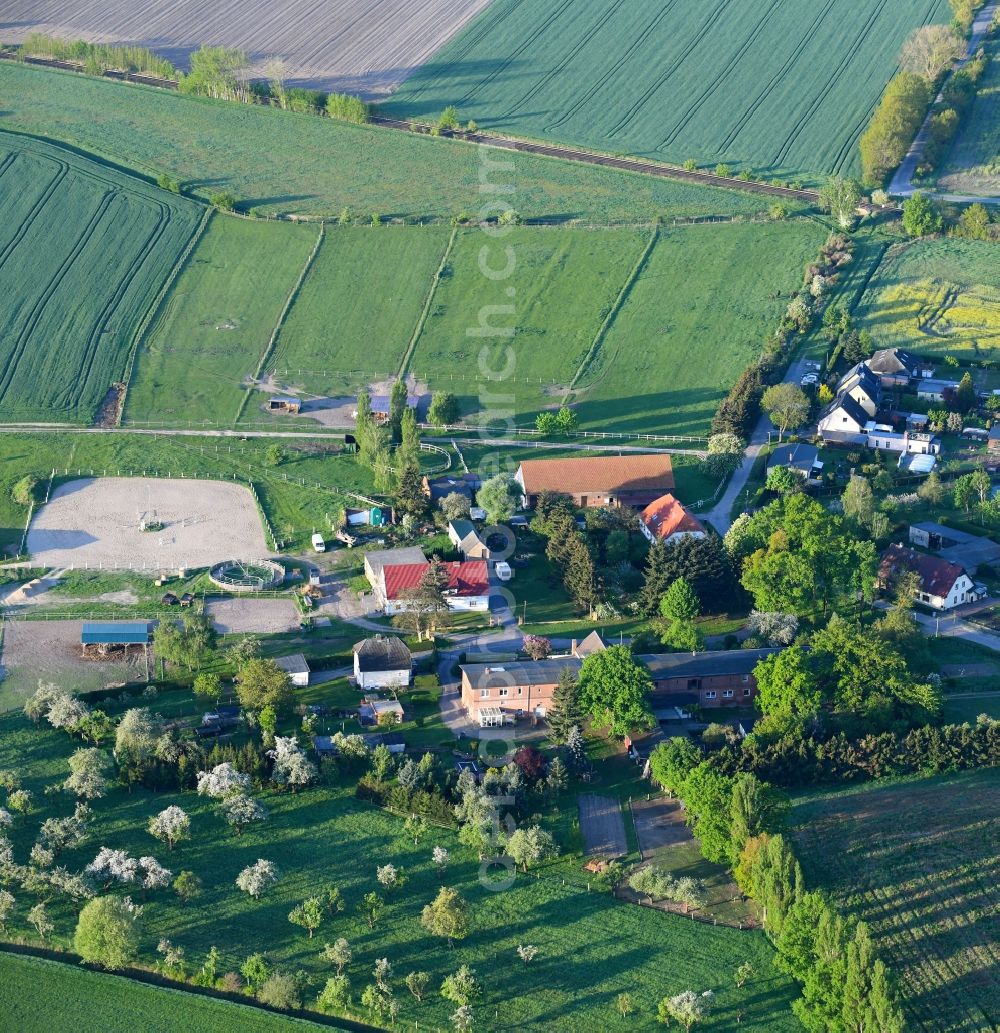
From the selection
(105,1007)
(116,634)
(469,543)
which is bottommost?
(105,1007)

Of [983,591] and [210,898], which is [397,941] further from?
[983,591]

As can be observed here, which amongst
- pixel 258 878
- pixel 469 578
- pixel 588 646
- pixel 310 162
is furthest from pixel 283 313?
pixel 258 878

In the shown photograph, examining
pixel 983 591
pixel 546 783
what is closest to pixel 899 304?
pixel 983 591

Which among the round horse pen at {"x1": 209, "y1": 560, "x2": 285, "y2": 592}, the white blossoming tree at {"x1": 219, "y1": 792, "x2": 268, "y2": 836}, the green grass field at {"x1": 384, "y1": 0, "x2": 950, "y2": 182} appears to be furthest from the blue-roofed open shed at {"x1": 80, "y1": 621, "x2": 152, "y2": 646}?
the green grass field at {"x1": 384, "y1": 0, "x2": 950, "y2": 182}

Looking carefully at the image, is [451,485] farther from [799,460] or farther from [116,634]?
[116,634]

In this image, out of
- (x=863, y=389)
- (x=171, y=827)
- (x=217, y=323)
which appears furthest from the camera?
(x=217, y=323)

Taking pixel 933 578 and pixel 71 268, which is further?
pixel 71 268

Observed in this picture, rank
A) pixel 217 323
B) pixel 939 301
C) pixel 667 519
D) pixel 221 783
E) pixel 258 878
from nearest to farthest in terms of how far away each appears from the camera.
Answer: pixel 258 878 < pixel 221 783 < pixel 667 519 < pixel 217 323 < pixel 939 301

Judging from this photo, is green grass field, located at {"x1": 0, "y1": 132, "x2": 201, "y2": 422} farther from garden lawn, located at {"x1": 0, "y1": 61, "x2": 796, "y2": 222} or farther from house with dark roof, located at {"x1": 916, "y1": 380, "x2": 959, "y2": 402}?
house with dark roof, located at {"x1": 916, "y1": 380, "x2": 959, "y2": 402}
